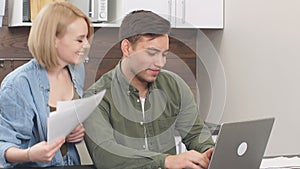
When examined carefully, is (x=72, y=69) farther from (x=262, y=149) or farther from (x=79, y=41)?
(x=262, y=149)

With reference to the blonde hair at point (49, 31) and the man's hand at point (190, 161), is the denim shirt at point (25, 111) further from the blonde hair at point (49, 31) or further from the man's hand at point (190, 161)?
the man's hand at point (190, 161)

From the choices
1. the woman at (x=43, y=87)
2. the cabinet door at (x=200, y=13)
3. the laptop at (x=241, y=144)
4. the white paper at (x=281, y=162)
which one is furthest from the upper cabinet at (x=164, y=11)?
the laptop at (x=241, y=144)

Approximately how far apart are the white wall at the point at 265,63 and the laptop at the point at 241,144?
1130 millimetres

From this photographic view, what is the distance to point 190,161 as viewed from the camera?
165 centimetres

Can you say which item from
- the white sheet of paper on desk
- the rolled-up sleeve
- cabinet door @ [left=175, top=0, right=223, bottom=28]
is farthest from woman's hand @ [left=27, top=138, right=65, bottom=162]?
cabinet door @ [left=175, top=0, right=223, bottom=28]

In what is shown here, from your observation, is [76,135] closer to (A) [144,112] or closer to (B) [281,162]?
(A) [144,112]

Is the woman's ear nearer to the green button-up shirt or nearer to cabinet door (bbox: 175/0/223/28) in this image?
the green button-up shirt

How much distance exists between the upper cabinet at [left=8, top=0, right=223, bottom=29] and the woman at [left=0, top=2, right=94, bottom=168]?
1.22 m

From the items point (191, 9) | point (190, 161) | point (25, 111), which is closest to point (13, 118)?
point (25, 111)

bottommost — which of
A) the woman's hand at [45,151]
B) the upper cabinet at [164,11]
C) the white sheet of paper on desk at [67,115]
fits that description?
the woman's hand at [45,151]

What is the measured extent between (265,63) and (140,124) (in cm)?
138

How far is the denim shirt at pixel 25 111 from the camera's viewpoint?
176 cm

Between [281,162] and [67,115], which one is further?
[281,162]

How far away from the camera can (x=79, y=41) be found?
6.12ft
